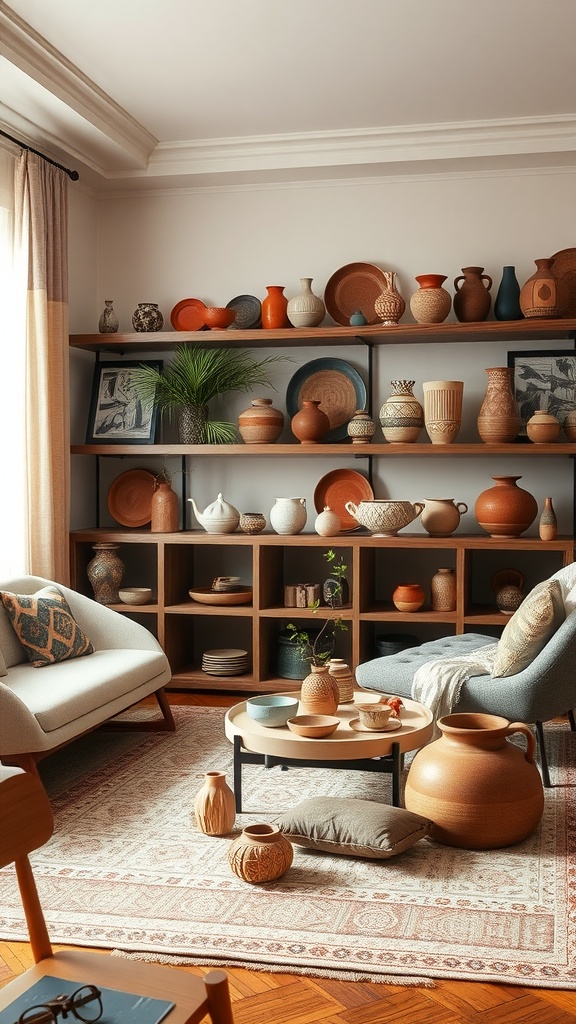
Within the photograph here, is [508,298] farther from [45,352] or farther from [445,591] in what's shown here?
[45,352]

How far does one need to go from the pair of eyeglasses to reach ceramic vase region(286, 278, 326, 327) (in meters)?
4.04

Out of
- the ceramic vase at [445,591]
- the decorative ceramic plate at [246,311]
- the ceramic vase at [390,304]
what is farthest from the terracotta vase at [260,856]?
the decorative ceramic plate at [246,311]

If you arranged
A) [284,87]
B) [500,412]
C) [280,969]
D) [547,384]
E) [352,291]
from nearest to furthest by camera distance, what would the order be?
[280,969]
[284,87]
[500,412]
[547,384]
[352,291]

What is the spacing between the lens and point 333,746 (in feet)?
10.2

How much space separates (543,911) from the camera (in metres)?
2.60

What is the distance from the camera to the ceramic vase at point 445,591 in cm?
488

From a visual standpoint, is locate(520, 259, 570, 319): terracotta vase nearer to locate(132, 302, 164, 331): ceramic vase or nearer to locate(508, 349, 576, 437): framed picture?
Result: locate(508, 349, 576, 437): framed picture

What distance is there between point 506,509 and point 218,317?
5.79ft

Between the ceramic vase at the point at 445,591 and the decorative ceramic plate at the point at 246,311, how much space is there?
1691mm

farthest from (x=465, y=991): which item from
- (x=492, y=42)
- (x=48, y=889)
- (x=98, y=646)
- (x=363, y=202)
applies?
(x=363, y=202)

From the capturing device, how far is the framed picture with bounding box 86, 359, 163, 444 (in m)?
5.36

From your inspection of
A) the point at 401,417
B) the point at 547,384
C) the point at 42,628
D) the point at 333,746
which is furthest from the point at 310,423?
the point at 333,746

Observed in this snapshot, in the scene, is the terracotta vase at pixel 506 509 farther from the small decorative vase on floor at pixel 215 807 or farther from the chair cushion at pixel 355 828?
the small decorative vase on floor at pixel 215 807

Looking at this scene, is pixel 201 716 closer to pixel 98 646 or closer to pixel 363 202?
pixel 98 646
